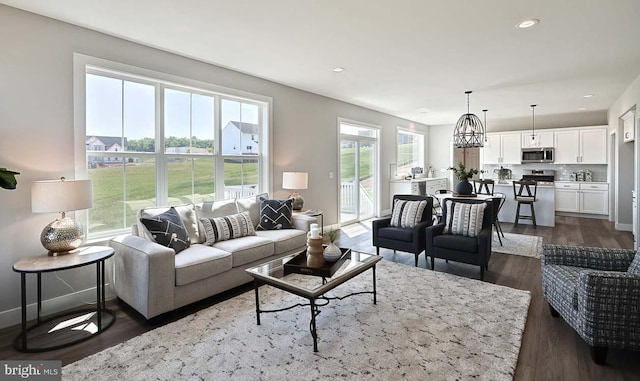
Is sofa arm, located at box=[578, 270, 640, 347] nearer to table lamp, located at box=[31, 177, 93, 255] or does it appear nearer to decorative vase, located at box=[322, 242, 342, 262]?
decorative vase, located at box=[322, 242, 342, 262]

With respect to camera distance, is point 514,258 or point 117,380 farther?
→ point 514,258

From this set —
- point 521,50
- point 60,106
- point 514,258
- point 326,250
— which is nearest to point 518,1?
point 521,50

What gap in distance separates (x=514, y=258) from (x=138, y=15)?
536 centimetres

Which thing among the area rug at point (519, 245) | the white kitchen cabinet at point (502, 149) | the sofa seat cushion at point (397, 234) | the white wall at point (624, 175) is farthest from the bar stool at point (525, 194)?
the sofa seat cushion at point (397, 234)

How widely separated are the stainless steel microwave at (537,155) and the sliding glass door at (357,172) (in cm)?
439

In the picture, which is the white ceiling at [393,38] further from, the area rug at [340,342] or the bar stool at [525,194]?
the area rug at [340,342]

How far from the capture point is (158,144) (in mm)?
3838

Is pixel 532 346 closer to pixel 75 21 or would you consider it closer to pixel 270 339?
pixel 270 339

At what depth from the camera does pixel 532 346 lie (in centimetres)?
241

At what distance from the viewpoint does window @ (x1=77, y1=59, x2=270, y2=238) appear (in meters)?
3.38

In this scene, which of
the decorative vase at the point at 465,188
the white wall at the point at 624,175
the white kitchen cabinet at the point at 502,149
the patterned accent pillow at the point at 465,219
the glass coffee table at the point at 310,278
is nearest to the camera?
the glass coffee table at the point at 310,278

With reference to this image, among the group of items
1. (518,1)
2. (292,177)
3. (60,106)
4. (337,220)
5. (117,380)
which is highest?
(518,1)

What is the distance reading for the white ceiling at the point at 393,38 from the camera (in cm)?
281

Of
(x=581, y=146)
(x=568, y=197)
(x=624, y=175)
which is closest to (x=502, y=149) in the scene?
(x=581, y=146)
